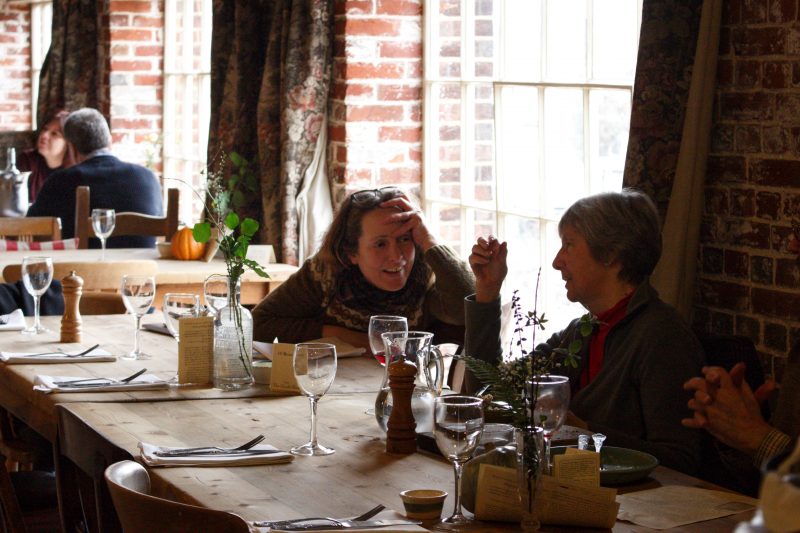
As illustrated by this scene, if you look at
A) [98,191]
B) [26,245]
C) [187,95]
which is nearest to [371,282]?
[26,245]

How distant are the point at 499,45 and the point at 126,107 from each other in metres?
3.97

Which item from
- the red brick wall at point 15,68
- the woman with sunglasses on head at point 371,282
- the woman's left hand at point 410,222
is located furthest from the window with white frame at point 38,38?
the woman's left hand at point 410,222

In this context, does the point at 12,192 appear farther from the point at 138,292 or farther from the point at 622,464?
the point at 622,464

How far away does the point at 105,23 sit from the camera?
25.2ft

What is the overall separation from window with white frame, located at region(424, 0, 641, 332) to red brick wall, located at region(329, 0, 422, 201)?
8 cm

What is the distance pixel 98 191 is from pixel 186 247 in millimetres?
1070

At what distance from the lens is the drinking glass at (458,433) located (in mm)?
1739

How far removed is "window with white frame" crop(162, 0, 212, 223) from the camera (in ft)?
22.7

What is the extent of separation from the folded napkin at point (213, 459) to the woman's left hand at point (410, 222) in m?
1.34

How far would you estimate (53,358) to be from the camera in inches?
121

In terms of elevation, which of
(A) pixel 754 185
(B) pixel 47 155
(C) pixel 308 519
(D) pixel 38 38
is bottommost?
(C) pixel 308 519

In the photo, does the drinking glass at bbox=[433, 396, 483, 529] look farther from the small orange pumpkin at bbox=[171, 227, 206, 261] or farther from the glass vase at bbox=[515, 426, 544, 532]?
the small orange pumpkin at bbox=[171, 227, 206, 261]

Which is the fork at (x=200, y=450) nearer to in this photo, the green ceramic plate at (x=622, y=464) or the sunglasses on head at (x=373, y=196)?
the green ceramic plate at (x=622, y=464)

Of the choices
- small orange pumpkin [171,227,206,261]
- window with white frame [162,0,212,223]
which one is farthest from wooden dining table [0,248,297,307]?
window with white frame [162,0,212,223]
